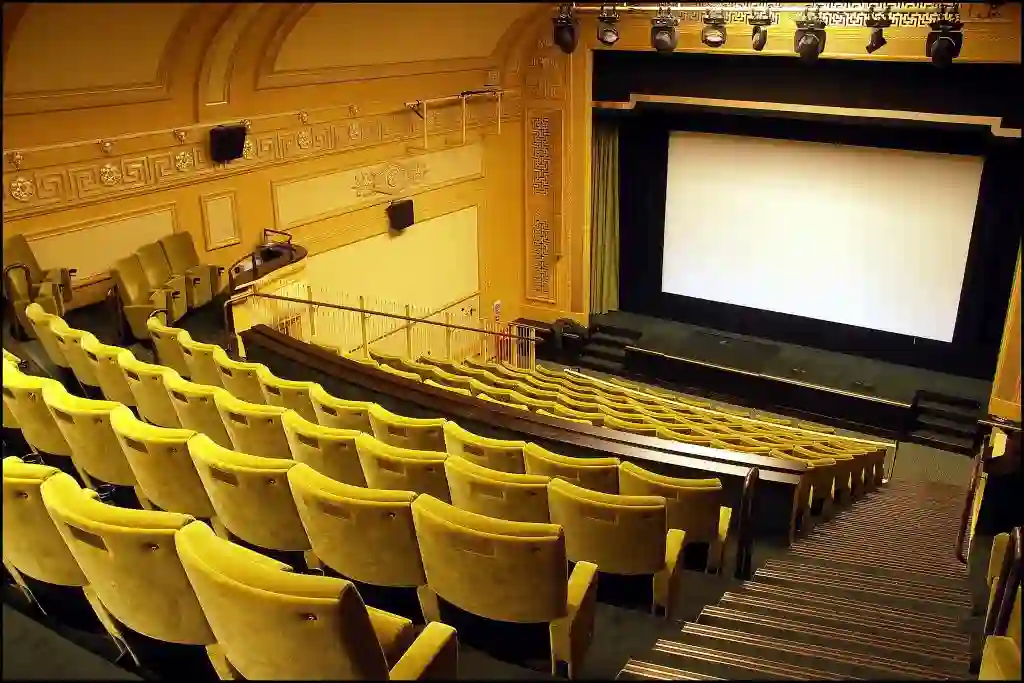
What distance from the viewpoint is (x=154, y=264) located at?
698 centimetres

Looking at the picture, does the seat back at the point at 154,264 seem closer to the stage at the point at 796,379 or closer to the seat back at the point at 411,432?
the seat back at the point at 411,432

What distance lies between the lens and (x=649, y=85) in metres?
10.0

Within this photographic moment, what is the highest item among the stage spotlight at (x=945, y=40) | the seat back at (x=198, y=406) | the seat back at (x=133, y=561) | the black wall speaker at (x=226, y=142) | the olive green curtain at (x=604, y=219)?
the stage spotlight at (x=945, y=40)

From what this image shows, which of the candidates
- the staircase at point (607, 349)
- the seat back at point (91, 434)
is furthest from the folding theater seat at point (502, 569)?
the staircase at point (607, 349)

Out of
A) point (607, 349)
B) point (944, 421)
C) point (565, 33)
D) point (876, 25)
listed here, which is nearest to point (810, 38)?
point (876, 25)

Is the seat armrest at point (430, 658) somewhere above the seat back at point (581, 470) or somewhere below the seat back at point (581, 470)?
above

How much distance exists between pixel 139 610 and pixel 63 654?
0.43 meters

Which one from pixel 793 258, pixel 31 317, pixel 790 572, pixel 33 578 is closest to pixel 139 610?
pixel 33 578

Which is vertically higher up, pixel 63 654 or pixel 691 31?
pixel 691 31

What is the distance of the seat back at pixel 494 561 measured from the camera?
2.37m

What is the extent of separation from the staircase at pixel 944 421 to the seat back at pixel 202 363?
23.2 ft

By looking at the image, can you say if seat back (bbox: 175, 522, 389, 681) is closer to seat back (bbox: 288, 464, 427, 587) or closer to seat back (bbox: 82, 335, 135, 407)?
seat back (bbox: 288, 464, 427, 587)

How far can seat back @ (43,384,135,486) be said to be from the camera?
3.29 m

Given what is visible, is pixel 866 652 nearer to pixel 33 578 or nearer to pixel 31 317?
pixel 33 578
